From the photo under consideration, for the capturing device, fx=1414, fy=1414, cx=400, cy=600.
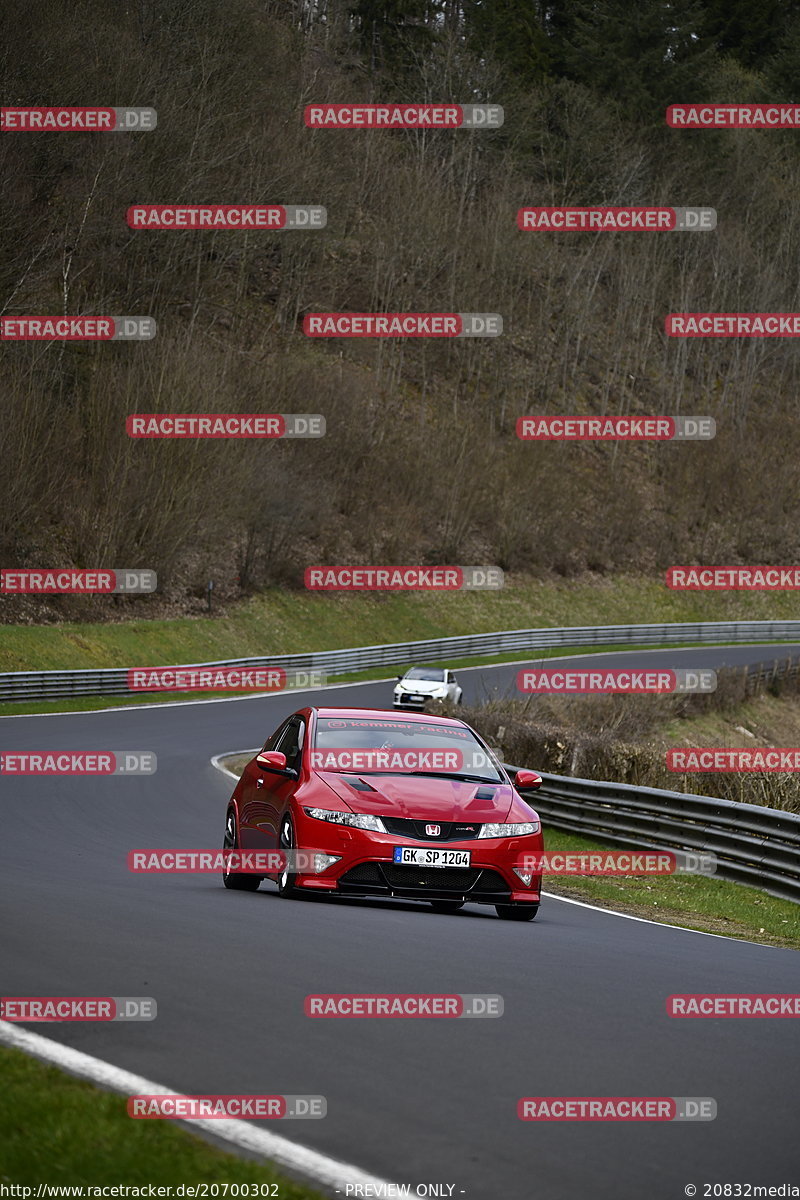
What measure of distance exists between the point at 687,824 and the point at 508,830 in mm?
6953

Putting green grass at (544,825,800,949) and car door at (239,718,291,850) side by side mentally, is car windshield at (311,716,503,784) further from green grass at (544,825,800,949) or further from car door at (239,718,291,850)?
green grass at (544,825,800,949)

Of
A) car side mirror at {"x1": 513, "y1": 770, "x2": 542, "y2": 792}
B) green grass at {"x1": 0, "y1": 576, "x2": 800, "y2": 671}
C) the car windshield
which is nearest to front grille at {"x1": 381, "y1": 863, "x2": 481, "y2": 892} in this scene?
the car windshield

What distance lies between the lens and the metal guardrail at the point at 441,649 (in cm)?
3866

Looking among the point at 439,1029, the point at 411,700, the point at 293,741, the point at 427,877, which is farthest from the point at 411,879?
the point at 411,700

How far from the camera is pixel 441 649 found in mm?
56281

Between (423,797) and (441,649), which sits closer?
(423,797)

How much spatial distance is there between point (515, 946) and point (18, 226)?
1878 inches

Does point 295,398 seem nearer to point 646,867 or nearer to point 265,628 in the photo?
point 265,628

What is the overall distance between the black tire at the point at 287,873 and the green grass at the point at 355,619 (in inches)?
1192

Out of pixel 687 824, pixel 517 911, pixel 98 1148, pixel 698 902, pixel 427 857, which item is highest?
pixel 98 1148

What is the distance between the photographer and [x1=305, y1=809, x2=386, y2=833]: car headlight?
10.6 meters

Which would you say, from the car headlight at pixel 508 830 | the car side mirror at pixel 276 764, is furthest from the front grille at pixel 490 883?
the car side mirror at pixel 276 764

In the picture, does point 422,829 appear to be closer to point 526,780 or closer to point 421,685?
point 526,780

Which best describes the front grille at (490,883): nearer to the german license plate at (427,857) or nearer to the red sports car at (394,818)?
the red sports car at (394,818)
